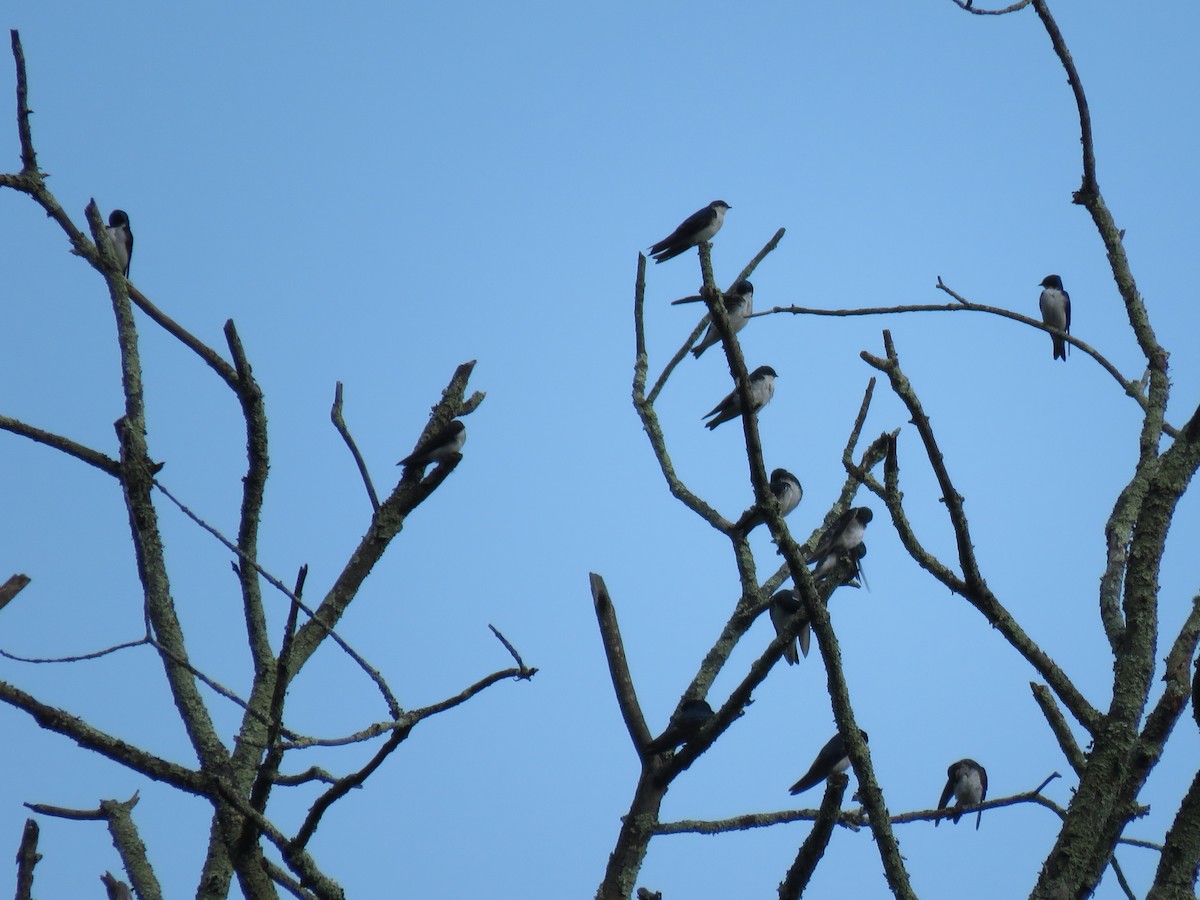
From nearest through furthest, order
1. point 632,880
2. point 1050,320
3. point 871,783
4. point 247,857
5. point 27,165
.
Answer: point 871,783 → point 247,857 → point 632,880 → point 27,165 → point 1050,320

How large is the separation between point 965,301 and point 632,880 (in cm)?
227

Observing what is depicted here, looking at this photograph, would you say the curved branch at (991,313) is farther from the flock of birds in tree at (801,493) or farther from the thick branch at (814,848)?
the flock of birds in tree at (801,493)

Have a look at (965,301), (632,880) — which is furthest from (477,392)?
(965,301)

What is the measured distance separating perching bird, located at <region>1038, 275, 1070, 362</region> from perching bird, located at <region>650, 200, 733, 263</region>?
5.06 meters

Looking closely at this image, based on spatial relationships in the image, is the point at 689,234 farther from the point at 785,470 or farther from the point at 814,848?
the point at 814,848

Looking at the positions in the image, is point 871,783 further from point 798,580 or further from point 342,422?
point 342,422

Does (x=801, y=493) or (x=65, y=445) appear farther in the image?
(x=801, y=493)

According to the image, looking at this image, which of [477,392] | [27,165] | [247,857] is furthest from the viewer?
[477,392]

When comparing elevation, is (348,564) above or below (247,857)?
above

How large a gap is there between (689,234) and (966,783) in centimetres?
603

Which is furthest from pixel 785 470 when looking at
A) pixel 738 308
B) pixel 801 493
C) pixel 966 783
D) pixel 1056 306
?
pixel 1056 306

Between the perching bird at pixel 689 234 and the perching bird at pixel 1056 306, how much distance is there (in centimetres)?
506

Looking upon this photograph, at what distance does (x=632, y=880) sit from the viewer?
4.29 m

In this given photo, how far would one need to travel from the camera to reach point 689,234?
41.9 feet
